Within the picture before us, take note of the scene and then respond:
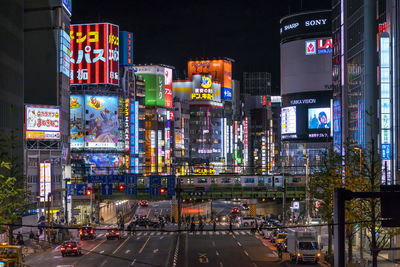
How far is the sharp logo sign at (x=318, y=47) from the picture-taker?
147 metres

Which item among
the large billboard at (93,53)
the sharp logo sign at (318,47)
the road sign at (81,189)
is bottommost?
the road sign at (81,189)

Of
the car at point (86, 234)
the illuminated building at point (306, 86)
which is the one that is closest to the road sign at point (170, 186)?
the car at point (86, 234)

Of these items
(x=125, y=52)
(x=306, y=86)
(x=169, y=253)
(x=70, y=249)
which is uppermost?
(x=125, y=52)

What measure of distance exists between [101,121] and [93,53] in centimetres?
1267

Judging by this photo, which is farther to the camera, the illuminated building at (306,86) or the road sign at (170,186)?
the illuminated building at (306,86)

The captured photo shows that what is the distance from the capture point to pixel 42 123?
8762 centimetres

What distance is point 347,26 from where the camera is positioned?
7525 cm

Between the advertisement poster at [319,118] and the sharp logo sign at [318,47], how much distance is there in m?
13.4

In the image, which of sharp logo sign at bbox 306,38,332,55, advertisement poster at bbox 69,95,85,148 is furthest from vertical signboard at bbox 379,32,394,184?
sharp logo sign at bbox 306,38,332,55

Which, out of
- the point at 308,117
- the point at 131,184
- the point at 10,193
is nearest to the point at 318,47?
the point at 308,117

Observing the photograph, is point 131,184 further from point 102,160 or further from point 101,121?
point 102,160

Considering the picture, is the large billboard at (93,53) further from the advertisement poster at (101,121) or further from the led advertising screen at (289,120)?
the led advertising screen at (289,120)

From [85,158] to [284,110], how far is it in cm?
4594

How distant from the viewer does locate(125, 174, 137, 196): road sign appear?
7081cm
